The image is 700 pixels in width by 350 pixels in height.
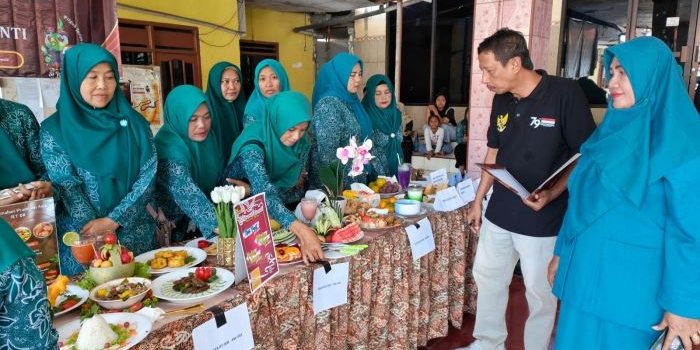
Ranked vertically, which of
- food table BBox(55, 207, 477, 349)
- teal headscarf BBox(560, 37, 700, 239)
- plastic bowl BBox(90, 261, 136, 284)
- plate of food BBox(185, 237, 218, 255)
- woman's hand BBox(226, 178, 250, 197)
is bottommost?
food table BBox(55, 207, 477, 349)

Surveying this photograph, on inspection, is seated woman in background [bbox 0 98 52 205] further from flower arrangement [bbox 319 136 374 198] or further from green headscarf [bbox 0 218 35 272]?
flower arrangement [bbox 319 136 374 198]

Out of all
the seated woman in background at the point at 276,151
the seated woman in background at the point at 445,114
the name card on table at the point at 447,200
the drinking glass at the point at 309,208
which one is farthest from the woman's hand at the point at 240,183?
the seated woman in background at the point at 445,114

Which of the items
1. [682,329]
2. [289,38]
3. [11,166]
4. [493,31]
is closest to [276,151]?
[11,166]

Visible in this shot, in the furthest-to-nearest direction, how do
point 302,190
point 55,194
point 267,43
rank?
1. point 267,43
2. point 302,190
3. point 55,194

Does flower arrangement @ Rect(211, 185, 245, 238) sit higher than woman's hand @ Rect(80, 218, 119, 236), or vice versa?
flower arrangement @ Rect(211, 185, 245, 238)

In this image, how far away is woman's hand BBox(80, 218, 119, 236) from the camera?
1518 mm

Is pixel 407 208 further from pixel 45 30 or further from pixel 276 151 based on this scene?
pixel 45 30

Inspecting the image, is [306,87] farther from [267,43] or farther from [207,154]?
[207,154]

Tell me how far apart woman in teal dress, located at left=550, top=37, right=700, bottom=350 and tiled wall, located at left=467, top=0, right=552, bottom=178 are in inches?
60.3

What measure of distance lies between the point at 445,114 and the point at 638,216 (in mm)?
5253

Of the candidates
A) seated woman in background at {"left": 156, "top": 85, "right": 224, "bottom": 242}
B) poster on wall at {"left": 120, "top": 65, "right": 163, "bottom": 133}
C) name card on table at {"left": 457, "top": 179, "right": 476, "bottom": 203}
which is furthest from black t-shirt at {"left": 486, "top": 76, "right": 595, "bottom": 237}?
poster on wall at {"left": 120, "top": 65, "right": 163, "bottom": 133}

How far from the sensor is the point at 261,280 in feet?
4.14

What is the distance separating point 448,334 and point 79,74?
2.02 m

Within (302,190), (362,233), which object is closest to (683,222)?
(362,233)
